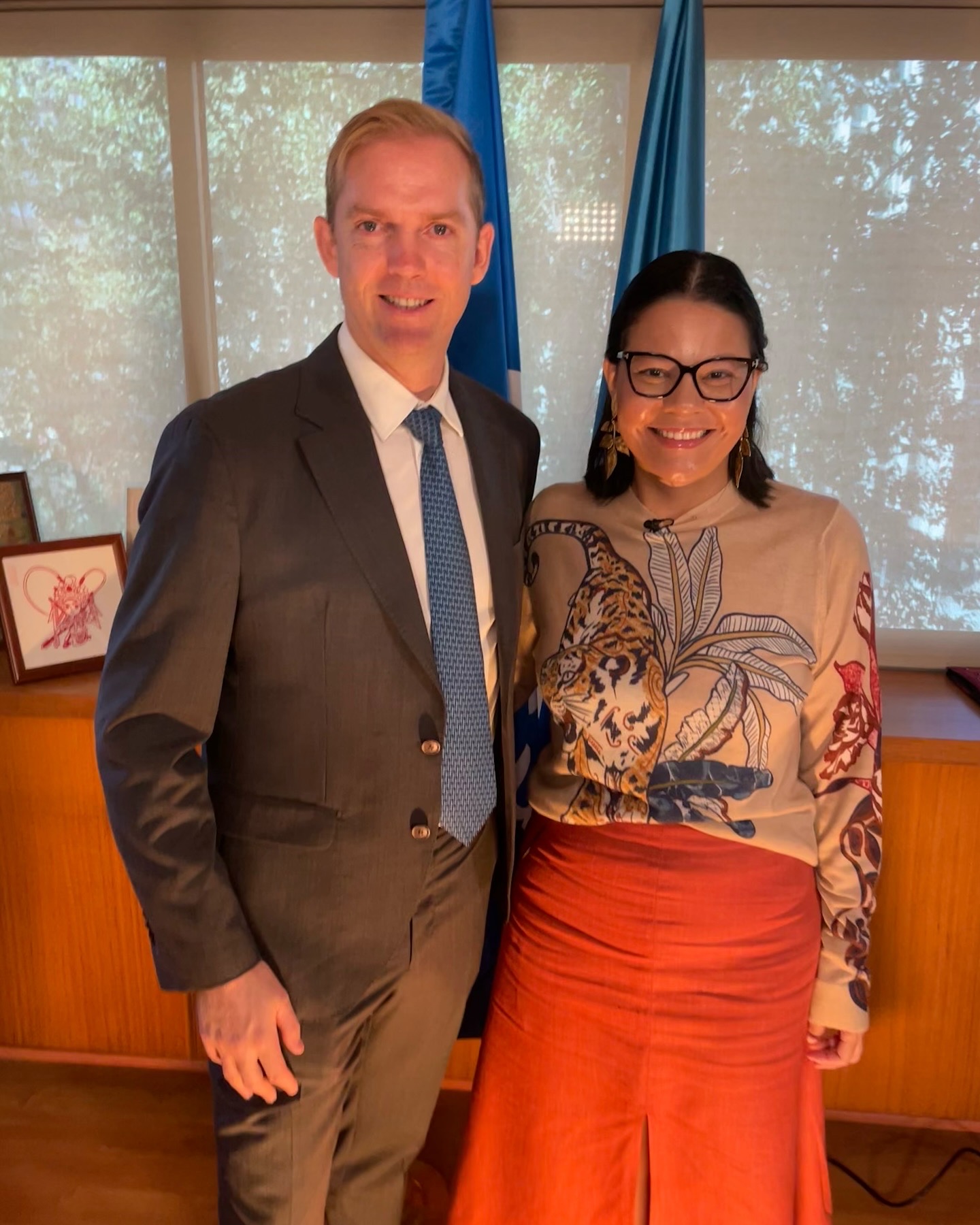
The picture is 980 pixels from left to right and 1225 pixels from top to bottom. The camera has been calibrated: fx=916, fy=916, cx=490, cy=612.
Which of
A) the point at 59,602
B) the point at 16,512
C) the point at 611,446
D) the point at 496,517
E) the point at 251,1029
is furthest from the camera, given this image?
the point at 16,512

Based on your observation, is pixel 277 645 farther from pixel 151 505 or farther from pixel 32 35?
pixel 32 35

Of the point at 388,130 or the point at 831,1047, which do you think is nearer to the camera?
the point at 388,130

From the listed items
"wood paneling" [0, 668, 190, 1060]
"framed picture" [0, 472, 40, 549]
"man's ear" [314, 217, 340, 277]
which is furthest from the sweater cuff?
"framed picture" [0, 472, 40, 549]

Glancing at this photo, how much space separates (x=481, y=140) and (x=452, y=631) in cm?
112

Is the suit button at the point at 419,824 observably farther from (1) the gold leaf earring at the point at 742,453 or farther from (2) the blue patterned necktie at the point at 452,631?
(1) the gold leaf earring at the point at 742,453

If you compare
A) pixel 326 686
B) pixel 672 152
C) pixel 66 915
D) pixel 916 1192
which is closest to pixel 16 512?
pixel 66 915

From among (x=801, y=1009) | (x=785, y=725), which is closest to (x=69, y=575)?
(x=785, y=725)

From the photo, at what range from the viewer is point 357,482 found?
1099 millimetres

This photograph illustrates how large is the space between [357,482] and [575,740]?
48 cm

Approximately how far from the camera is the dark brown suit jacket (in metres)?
1.01

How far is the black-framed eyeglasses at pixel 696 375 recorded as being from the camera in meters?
1.26

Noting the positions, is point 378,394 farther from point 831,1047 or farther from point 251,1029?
point 831,1047

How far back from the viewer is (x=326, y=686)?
1.09 m

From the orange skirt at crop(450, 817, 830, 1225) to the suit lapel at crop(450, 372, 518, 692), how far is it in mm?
301
